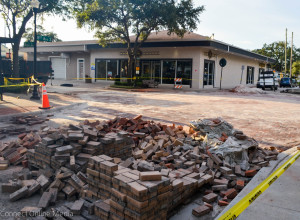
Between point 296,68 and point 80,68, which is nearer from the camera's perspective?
point 80,68

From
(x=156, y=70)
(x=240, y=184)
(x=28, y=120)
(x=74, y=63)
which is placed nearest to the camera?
(x=240, y=184)

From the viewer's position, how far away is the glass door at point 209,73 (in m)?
32.2

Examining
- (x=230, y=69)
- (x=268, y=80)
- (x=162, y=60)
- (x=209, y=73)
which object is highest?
(x=162, y=60)

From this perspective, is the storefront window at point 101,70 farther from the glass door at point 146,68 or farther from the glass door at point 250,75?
the glass door at point 250,75

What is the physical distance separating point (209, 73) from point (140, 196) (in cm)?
3122

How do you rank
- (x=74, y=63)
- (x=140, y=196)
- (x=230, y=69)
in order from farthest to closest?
(x=74, y=63), (x=230, y=69), (x=140, y=196)

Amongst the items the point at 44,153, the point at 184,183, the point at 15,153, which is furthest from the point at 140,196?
the point at 15,153

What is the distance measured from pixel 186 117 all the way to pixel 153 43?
21.1 meters

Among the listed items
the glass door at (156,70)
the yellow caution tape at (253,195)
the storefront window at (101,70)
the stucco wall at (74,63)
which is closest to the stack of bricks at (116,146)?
the yellow caution tape at (253,195)

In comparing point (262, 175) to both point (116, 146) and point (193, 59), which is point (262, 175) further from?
point (193, 59)

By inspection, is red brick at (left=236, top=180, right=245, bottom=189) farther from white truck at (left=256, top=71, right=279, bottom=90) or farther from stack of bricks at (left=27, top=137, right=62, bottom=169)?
white truck at (left=256, top=71, right=279, bottom=90)

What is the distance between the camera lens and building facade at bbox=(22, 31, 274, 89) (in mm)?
30641

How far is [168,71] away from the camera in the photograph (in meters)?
32.1

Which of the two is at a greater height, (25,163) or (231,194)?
(25,163)
